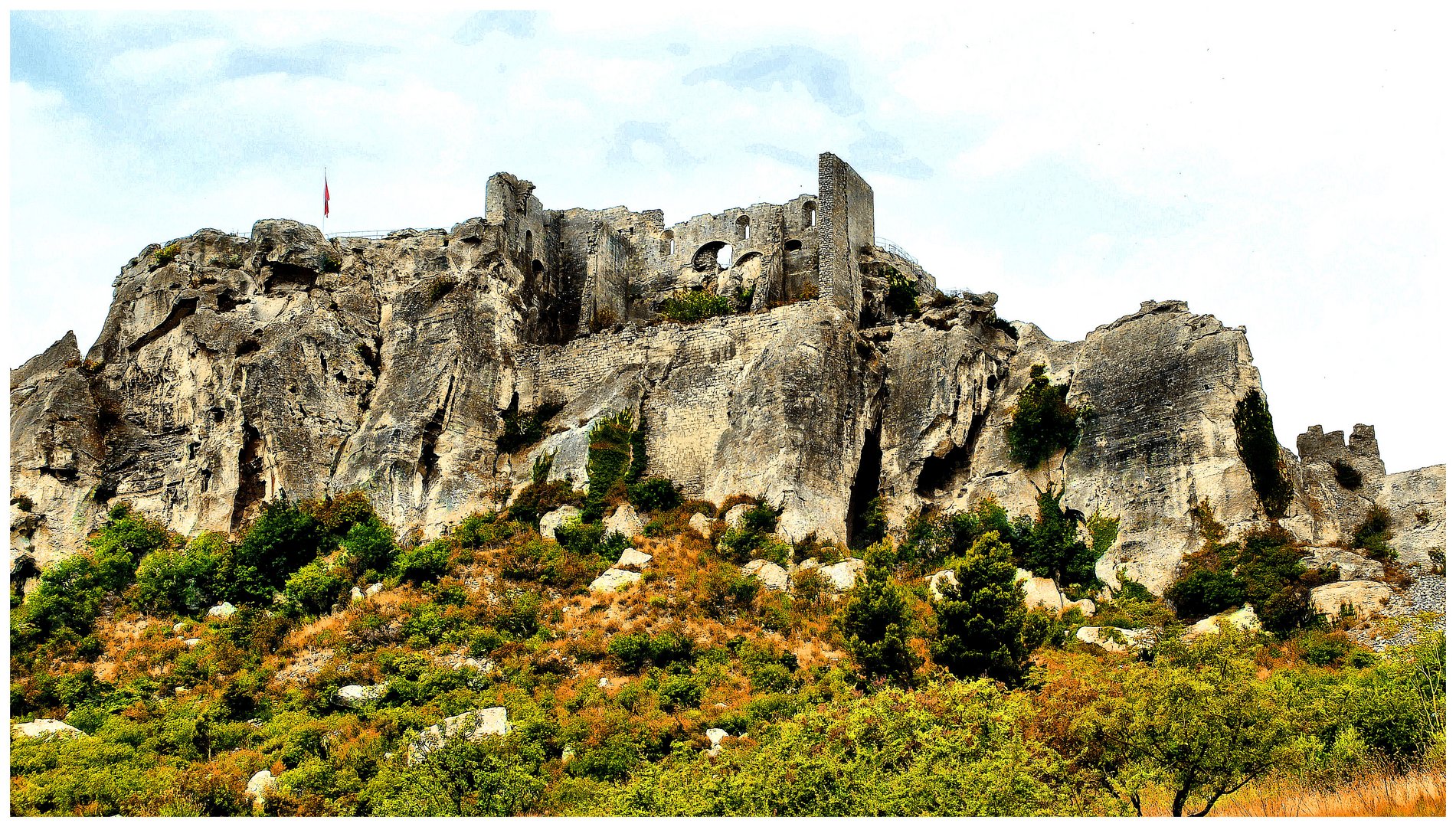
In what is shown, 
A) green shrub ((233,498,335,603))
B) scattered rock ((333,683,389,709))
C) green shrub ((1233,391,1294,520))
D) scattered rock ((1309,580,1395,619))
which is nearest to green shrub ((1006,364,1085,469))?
green shrub ((1233,391,1294,520))

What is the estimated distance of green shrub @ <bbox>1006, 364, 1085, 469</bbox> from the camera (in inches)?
1718

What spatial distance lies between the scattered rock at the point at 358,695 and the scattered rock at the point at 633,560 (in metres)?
7.52

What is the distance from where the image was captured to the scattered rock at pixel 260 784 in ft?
97.4

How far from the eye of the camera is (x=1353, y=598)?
36312 mm

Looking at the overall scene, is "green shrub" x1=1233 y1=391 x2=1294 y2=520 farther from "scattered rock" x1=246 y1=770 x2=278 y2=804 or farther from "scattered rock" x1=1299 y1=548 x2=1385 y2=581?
"scattered rock" x1=246 y1=770 x2=278 y2=804

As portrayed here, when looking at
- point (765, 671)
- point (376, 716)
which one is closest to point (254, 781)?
point (376, 716)

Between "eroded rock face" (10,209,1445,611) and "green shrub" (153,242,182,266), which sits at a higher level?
"green shrub" (153,242,182,266)

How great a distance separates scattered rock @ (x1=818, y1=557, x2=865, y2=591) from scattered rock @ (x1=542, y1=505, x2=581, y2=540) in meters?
7.89

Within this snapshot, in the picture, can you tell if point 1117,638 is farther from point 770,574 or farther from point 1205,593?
point 770,574

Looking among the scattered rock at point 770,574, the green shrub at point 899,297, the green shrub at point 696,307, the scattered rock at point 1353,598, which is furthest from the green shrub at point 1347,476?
the scattered rock at point 770,574

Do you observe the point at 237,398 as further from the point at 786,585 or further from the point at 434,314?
the point at 786,585

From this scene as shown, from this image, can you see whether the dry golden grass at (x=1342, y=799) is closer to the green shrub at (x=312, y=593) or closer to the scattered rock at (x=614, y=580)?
the scattered rock at (x=614, y=580)

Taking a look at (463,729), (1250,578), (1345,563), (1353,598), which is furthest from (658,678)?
(1345,563)

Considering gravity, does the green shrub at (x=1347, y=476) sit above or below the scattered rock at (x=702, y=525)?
above
